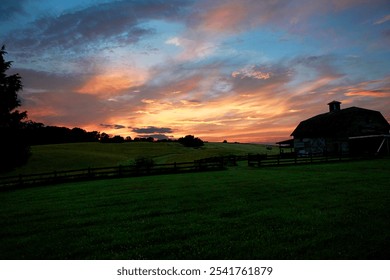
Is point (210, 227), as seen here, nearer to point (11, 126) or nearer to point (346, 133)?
point (11, 126)

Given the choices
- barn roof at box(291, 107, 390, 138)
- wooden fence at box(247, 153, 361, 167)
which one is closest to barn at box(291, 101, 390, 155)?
barn roof at box(291, 107, 390, 138)

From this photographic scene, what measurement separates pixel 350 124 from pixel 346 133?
1947 millimetres

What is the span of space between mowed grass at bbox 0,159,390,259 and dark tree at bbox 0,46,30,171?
2157cm

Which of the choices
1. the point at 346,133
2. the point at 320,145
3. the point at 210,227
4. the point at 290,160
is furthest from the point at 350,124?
the point at 210,227

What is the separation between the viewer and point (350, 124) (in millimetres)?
45719

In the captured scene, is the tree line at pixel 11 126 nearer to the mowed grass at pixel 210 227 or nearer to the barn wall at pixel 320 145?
the mowed grass at pixel 210 227

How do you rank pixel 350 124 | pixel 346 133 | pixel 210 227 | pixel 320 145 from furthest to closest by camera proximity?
pixel 320 145 < pixel 350 124 < pixel 346 133 < pixel 210 227

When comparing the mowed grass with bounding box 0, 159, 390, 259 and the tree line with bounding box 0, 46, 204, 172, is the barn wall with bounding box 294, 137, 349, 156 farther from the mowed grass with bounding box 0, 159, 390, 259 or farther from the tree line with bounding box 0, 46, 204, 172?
the tree line with bounding box 0, 46, 204, 172

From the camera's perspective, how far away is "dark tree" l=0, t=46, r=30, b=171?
30.3 m

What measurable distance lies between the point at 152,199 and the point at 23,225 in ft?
17.7

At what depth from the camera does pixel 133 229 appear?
8.09m

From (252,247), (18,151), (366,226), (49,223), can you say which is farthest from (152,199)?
(18,151)
